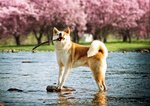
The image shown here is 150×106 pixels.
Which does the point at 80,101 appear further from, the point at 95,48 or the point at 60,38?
the point at 60,38

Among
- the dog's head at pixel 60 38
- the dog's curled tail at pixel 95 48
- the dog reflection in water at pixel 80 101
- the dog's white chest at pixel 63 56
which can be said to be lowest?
the dog reflection in water at pixel 80 101

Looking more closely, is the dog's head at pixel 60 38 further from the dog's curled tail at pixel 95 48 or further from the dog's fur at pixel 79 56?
the dog's curled tail at pixel 95 48

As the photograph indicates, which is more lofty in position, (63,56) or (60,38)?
(60,38)

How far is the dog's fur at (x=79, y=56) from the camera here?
19984mm

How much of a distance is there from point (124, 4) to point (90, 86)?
2990 inches

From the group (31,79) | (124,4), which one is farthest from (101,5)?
(31,79)

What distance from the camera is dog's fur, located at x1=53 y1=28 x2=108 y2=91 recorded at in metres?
20.0

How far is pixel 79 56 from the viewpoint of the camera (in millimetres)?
20312

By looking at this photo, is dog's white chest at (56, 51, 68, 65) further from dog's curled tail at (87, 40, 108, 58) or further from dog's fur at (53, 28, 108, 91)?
dog's curled tail at (87, 40, 108, 58)

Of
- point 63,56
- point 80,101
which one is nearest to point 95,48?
point 63,56

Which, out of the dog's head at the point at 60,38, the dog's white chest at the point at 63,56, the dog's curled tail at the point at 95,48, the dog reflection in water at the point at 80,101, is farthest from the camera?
the dog's white chest at the point at 63,56

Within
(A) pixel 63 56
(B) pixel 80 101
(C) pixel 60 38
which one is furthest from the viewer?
(A) pixel 63 56

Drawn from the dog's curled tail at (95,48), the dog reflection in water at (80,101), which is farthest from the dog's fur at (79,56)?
the dog reflection in water at (80,101)

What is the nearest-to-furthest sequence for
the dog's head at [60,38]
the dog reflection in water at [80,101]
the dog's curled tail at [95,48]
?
the dog reflection in water at [80,101] < the dog's head at [60,38] < the dog's curled tail at [95,48]
